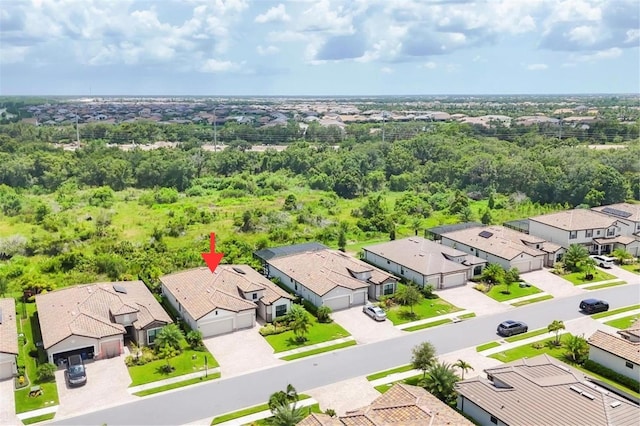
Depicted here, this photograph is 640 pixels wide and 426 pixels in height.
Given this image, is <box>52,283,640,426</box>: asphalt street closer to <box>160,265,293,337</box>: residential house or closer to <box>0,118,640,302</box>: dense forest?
<box>160,265,293,337</box>: residential house

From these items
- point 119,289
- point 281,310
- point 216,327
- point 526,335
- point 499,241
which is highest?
point 119,289

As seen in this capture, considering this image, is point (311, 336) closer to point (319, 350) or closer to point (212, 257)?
point (319, 350)

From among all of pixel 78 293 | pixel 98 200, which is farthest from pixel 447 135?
pixel 78 293

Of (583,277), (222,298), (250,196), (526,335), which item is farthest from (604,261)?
(250,196)

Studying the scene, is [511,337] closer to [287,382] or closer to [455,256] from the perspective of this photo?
[455,256]

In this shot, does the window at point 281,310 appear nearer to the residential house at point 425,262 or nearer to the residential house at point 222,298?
the residential house at point 222,298

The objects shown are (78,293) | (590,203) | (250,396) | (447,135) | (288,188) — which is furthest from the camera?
(447,135)

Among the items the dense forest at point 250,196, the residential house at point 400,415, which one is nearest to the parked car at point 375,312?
the residential house at point 400,415
